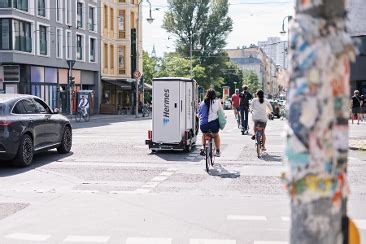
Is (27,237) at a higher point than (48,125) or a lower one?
lower

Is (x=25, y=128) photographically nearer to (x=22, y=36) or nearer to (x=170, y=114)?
(x=170, y=114)

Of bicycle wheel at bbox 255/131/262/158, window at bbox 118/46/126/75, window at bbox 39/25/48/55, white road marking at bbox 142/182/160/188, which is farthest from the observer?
window at bbox 118/46/126/75

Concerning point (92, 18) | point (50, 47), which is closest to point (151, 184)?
point (50, 47)

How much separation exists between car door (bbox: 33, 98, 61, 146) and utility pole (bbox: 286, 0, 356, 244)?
37.9 ft

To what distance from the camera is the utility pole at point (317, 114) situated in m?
2.36

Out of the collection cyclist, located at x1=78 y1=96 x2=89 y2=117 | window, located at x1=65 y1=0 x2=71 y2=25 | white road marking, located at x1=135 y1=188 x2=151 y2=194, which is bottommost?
white road marking, located at x1=135 y1=188 x2=151 y2=194

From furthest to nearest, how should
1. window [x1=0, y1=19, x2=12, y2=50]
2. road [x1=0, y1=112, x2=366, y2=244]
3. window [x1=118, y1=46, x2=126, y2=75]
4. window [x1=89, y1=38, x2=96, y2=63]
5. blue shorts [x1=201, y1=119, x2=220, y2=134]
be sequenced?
window [x1=118, y1=46, x2=126, y2=75] → window [x1=89, y1=38, x2=96, y2=63] → window [x1=0, y1=19, x2=12, y2=50] → blue shorts [x1=201, y1=119, x2=220, y2=134] → road [x1=0, y1=112, x2=366, y2=244]

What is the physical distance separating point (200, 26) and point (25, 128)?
199 feet

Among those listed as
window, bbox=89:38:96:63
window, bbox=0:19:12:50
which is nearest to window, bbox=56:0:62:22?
window, bbox=89:38:96:63

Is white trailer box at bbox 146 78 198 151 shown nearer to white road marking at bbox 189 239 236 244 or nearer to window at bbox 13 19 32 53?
white road marking at bbox 189 239 236 244

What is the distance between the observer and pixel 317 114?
7.74 ft

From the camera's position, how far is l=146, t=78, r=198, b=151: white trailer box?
14688mm

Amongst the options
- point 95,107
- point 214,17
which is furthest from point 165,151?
point 214,17

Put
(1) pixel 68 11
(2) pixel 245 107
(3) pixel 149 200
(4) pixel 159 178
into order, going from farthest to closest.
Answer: (1) pixel 68 11, (2) pixel 245 107, (4) pixel 159 178, (3) pixel 149 200
